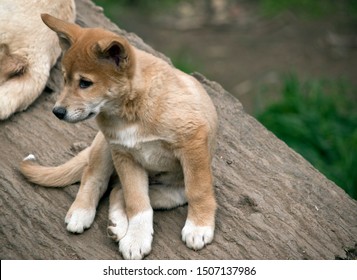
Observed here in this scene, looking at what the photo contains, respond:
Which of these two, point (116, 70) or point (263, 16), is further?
point (263, 16)

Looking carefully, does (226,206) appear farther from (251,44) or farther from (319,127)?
(251,44)

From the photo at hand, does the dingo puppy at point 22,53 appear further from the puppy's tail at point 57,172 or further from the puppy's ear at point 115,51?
the puppy's ear at point 115,51

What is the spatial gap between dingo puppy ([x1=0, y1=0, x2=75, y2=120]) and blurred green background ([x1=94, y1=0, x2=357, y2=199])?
2.65 m

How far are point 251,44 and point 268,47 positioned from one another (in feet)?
0.86

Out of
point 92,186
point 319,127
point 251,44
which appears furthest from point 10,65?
point 251,44

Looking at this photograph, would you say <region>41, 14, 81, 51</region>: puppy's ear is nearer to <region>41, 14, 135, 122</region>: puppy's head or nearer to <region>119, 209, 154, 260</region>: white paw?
<region>41, 14, 135, 122</region>: puppy's head

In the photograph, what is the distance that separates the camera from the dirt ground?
30.8 feet

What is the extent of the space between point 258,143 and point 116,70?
5.93 ft

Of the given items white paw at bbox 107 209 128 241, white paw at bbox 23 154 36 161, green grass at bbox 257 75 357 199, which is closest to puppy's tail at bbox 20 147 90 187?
white paw at bbox 23 154 36 161

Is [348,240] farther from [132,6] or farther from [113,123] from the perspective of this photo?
[132,6]

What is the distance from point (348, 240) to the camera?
15.8 ft

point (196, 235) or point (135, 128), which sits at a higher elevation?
point (135, 128)

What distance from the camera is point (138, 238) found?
441 centimetres
